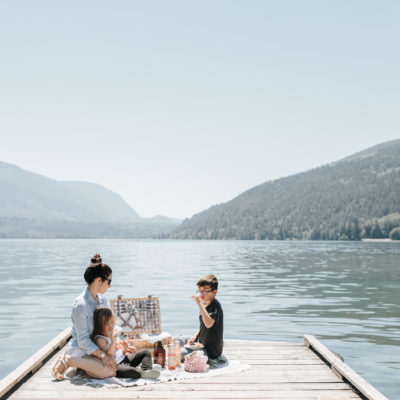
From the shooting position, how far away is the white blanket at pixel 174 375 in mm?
7965

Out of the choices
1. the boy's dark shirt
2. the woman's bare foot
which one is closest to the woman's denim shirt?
the woman's bare foot

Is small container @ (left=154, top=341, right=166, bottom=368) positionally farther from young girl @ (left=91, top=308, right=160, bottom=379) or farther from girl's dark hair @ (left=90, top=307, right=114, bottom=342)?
girl's dark hair @ (left=90, top=307, right=114, bottom=342)

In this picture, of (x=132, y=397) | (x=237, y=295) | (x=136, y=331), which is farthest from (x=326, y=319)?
(x=132, y=397)

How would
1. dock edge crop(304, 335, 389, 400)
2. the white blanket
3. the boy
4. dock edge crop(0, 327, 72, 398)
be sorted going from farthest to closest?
the boy
the white blanket
dock edge crop(0, 327, 72, 398)
dock edge crop(304, 335, 389, 400)

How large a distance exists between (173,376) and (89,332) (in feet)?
5.51

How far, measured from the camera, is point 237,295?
29.1 meters

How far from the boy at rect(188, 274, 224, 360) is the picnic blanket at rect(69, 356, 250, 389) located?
0.29 metres

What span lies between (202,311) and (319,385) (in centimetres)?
240

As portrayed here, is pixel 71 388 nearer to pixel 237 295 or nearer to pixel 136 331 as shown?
pixel 136 331

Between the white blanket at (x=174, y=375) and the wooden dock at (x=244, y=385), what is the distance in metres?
0.13

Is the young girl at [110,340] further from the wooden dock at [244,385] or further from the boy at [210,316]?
the boy at [210,316]

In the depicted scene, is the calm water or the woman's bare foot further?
the calm water

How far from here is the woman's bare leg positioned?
814cm

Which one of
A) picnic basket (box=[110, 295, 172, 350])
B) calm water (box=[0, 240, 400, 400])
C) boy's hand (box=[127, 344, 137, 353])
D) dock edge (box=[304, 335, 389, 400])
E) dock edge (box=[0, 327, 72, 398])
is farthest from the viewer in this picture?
calm water (box=[0, 240, 400, 400])
